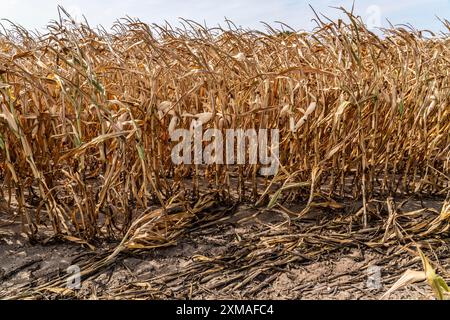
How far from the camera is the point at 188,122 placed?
141 centimetres

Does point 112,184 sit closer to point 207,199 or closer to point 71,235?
point 71,235

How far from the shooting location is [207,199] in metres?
1.45

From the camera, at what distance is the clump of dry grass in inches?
47.1

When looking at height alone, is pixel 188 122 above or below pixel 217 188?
above

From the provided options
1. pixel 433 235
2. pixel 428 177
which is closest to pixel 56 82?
pixel 433 235

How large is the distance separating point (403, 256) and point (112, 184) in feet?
2.61

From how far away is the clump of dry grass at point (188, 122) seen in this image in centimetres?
120

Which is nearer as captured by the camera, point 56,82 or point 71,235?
point 56,82

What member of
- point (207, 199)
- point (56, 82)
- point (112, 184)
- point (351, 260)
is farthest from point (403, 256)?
point (56, 82)

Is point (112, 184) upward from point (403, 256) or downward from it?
upward
